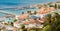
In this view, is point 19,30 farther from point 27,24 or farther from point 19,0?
point 19,0

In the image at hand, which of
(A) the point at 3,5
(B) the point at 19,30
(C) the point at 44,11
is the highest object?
(A) the point at 3,5

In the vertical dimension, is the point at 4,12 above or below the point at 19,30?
above

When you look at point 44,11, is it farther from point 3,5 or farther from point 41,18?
point 3,5

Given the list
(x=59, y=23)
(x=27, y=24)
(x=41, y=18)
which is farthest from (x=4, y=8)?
(x=59, y=23)

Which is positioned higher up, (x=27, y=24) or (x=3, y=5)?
(x=3, y=5)

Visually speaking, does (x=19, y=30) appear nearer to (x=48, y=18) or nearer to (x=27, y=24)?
(x=27, y=24)

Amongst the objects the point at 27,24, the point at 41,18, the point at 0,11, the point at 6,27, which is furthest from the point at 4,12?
the point at 41,18

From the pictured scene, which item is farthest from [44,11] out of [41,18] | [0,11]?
[0,11]
